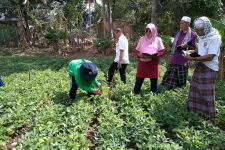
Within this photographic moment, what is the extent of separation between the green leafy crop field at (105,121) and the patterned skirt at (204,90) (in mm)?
219

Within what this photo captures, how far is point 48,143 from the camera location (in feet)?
15.0

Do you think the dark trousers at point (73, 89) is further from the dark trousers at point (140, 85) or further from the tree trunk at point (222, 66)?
the tree trunk at point (222, 66)

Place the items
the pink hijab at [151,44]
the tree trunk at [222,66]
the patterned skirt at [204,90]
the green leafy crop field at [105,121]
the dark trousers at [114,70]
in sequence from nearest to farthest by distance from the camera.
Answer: the green leafy crop field at [105,121] → the patterned skirt at [204,90] → the pink hijab at [151,44] → the dark trousers at [114,70] → the tree trunk at [222,66]

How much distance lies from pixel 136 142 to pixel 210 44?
86.2 inches

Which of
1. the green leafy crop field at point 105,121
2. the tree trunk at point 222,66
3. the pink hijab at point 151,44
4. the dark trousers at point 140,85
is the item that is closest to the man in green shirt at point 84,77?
the green leafy crop field at point 105,121

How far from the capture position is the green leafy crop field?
473 centimetres

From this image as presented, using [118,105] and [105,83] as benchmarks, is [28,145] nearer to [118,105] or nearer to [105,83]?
[118,105]

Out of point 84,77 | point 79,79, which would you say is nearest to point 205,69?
point 84,77

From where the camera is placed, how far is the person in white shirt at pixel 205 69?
582 cm

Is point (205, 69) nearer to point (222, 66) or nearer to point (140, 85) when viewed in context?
point (140, 85)

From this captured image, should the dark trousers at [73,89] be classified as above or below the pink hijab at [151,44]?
below

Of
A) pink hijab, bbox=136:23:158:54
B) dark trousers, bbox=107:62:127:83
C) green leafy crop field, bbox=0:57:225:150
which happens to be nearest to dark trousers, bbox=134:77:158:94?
green leafy crop field, bbox=0:57:225:150

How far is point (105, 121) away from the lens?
557 centimetres

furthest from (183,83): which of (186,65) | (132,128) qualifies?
(132,128)
